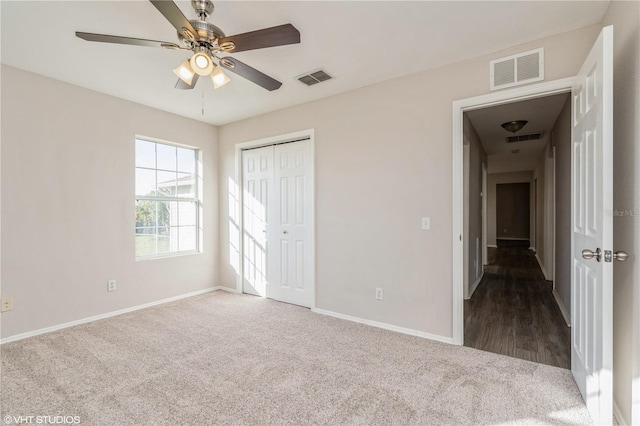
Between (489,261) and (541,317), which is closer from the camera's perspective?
(541,317)

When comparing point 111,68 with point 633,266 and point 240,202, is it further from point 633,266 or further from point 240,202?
point 633,266

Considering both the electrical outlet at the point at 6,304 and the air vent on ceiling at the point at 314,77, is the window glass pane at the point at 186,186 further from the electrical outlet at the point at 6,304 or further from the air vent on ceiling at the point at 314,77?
the air vent on ceiling at the point at 314,77

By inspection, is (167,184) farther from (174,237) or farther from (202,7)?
(202,7)

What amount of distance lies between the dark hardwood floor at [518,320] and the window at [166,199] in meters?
3.85

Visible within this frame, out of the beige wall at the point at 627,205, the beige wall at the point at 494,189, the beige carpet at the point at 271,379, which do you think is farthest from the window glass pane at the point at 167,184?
the beige wall at the point at 494,189

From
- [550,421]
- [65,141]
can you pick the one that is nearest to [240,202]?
[65,141]

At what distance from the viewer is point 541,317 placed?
342cm

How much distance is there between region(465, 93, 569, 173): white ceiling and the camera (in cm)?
376

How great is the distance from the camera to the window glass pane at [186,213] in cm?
439

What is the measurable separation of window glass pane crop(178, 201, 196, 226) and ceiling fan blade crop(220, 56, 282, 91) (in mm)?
2701

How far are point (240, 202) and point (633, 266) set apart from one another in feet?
13.6

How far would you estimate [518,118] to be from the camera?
4.34 meters

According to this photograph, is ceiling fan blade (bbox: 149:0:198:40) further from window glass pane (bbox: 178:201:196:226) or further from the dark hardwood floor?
the dark hardwood floor

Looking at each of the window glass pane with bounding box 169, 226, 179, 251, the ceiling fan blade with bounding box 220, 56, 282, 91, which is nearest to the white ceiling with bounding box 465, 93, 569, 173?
the ceiling fan blade with bounding box 220, 56, 282, 91
